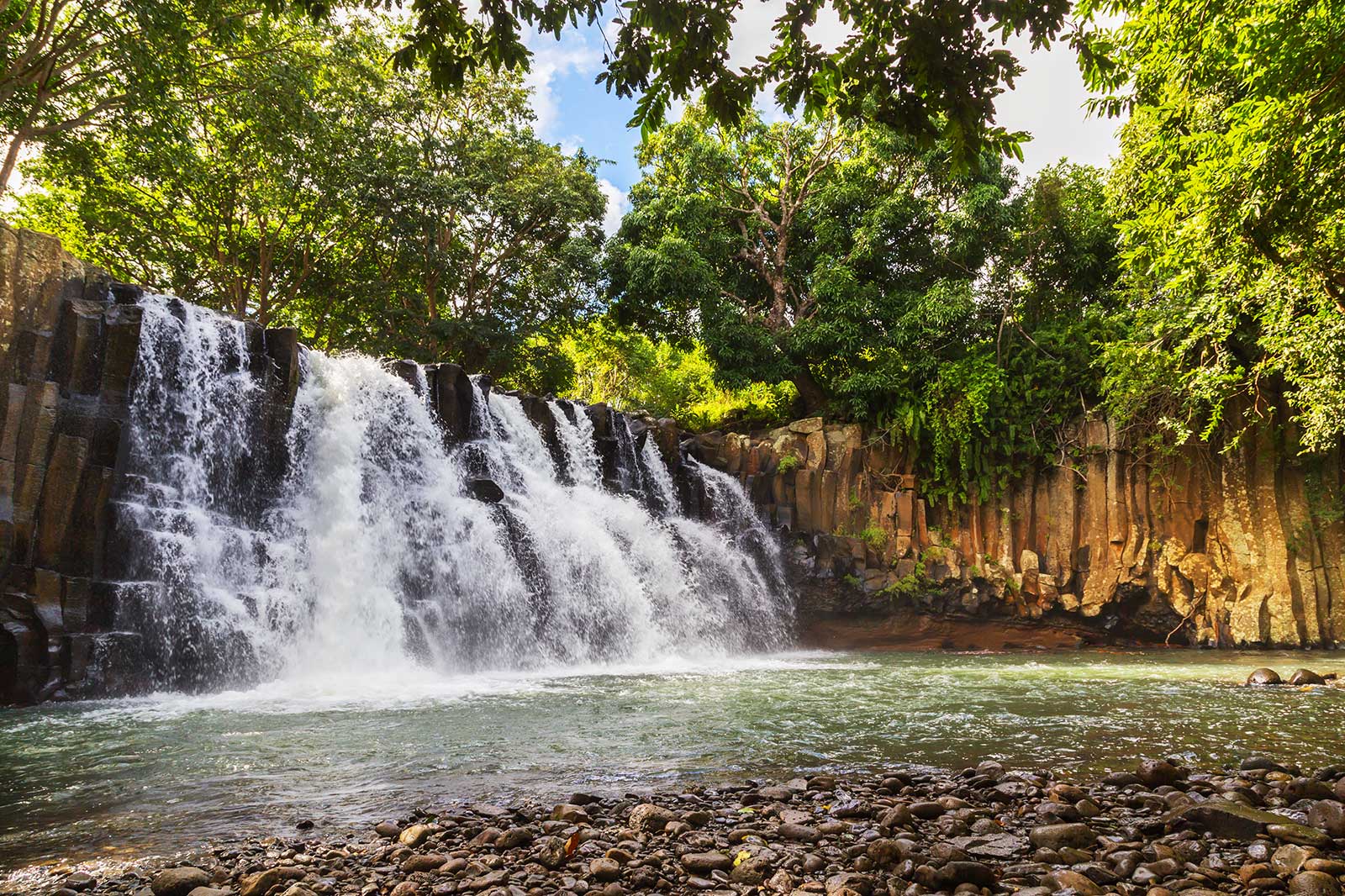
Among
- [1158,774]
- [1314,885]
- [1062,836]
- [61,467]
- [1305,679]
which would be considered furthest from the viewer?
[1305,679]

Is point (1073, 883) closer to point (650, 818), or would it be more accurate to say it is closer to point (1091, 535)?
point (650, 818)

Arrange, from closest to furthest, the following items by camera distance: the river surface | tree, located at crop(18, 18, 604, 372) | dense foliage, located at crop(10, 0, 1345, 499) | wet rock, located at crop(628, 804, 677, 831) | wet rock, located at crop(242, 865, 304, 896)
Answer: wet rock, located at crop(242, 865, 304, 896) < wet rock, located at crop(628, 804, 677, 831) < the river surface < dense foliage, located at crop(10, 0, 1345, 499) < tree, located at crop(18, 18, 604, 372)

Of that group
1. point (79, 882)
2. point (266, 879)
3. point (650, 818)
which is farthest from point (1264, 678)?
point (79, 882)

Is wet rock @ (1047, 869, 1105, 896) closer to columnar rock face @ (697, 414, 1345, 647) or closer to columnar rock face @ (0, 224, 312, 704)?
columnar rock face @ (0, 224, 312, 704)

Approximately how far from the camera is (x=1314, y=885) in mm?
3094

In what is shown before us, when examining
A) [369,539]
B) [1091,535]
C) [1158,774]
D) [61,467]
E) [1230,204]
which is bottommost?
[1158,774]

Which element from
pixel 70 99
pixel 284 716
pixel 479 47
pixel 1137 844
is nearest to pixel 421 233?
pixel 70 99

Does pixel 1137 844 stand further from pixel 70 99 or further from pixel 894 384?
pixel 70 99

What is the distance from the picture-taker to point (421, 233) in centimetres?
2364

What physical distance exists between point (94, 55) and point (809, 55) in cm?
1675

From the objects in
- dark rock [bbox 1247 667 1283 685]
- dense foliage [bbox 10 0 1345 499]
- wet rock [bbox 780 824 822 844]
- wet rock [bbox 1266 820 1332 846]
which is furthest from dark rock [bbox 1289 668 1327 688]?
wet rock [bbox 780 824 822 844]

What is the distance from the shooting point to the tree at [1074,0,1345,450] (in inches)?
342

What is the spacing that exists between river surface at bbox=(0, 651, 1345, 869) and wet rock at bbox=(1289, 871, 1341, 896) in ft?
7.35

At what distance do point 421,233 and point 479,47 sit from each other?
829 inches
